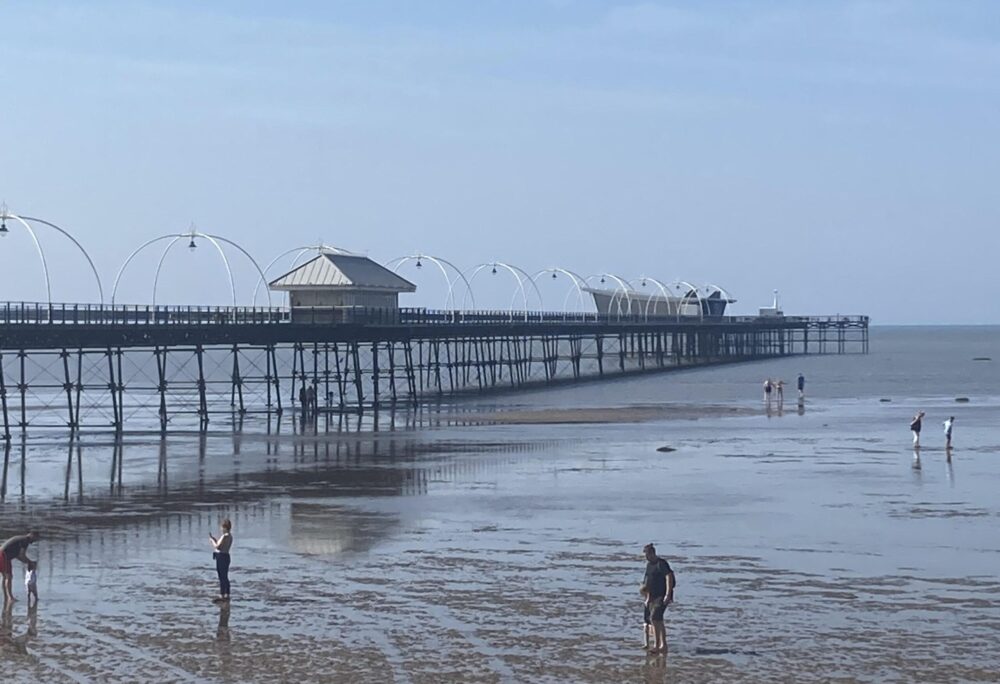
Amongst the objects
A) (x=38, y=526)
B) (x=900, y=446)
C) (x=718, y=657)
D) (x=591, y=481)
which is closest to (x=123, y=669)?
(x=718, y=657)

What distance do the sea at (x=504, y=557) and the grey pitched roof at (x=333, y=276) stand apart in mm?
24220

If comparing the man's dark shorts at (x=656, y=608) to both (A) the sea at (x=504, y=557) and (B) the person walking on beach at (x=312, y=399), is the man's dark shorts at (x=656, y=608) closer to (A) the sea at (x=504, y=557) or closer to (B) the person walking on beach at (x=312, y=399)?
(A) the sea at (x=504, y=557)

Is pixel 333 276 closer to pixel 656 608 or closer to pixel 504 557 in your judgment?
pixel 504 557

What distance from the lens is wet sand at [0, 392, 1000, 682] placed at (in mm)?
13492

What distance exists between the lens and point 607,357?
422 ft

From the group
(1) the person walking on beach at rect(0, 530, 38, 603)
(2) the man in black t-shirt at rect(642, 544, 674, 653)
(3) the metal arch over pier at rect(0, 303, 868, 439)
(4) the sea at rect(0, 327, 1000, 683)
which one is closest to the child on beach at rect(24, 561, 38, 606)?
(1) the person walking on beach at rect(0, 530, 38, 603)

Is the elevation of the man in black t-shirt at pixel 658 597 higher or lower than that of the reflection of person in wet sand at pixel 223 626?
higher

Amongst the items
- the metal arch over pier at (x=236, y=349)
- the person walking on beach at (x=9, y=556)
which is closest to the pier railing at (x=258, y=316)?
the metal arch over pier at (x=236, y=349)

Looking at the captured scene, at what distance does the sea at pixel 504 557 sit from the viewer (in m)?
13.5

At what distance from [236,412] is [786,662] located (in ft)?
126

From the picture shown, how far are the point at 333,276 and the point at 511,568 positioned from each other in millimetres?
45497

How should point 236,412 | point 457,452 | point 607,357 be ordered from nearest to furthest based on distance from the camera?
point 457,452 → point 236,412 → point 607,357

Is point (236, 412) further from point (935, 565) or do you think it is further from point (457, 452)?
point (935, 565)

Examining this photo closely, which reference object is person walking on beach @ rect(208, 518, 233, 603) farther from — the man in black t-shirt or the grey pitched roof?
the grey pitched roof
